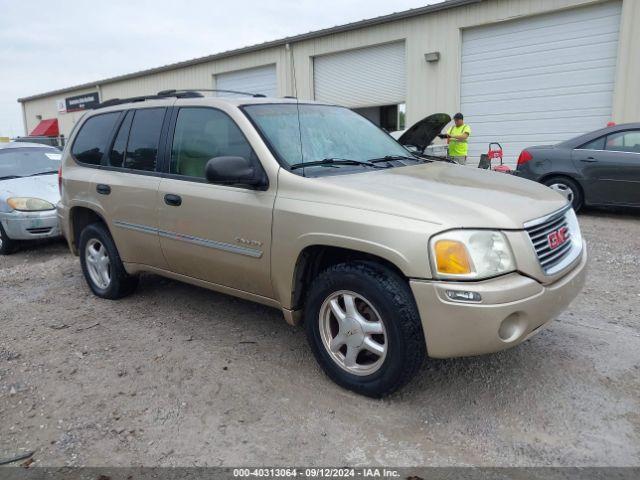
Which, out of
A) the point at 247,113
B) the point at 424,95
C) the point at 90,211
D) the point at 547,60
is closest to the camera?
the point at 247,113

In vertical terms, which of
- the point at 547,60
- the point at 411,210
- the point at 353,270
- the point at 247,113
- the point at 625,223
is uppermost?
the point at 547,60

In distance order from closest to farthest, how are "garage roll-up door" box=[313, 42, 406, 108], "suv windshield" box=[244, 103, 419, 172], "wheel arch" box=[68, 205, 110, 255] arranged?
"suv windshield" box=[244, 103, 419, 172] → "wheel arch" box=[68, 205, 110, 255] → "garage roll-up door" box=[313, 42, 406, 108]

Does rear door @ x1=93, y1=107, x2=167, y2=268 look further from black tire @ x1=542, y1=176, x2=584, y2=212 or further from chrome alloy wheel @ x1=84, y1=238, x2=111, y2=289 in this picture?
black tire @ x1=542, y1=176, x2=584, y2=212

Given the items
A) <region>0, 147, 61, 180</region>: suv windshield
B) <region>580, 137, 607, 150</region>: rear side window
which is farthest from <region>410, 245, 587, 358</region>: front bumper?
<region>0, 147, 61, 180</region>: suv windshield

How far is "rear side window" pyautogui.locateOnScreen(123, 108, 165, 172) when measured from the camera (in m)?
4.19

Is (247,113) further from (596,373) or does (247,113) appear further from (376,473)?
(596,373)

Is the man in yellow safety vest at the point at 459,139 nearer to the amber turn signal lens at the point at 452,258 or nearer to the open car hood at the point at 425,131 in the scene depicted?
the open car hood at the point at 425,131

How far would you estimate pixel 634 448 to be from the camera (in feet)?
8.46

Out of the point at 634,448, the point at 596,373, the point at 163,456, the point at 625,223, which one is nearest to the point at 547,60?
the point at 625,223

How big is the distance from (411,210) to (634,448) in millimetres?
1577

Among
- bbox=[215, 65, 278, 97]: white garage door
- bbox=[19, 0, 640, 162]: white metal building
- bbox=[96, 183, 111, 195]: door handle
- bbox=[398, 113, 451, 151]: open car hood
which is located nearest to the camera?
bbox=[96, 183, 111, 195]: door handle

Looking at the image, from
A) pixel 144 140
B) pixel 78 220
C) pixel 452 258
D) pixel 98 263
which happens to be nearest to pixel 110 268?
pixel 98 263

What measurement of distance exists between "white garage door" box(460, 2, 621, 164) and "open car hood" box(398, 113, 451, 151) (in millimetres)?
7289

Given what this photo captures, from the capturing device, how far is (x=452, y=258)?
104 inches
